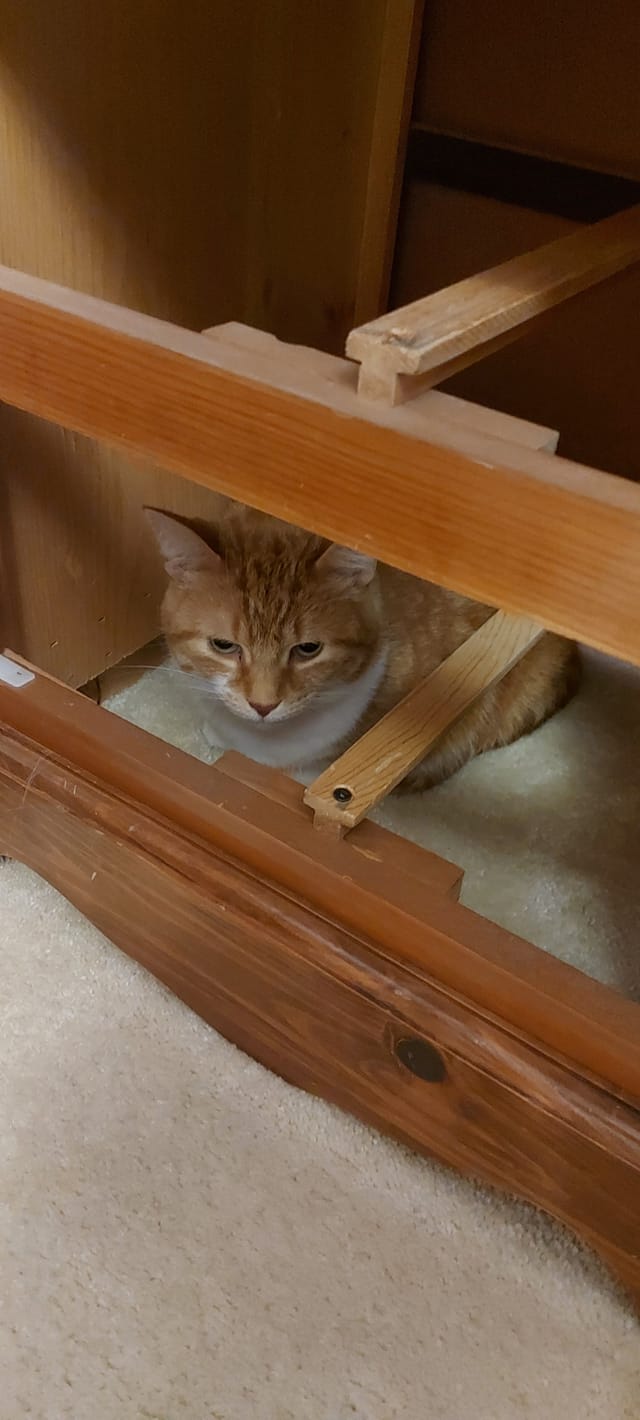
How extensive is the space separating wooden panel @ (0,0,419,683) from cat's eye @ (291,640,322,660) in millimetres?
224

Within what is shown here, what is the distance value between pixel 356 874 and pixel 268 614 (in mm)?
281

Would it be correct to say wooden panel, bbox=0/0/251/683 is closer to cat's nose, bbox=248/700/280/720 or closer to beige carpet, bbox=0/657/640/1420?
cat's nose, bbox=248/700/280/720

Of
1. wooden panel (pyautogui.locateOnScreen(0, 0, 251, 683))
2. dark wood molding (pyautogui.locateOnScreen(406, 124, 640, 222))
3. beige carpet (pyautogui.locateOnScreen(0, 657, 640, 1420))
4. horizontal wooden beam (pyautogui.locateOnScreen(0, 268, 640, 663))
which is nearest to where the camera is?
horizontal wooden beam (pyautogui.locateOnScreen(0, 268, 640, 663))

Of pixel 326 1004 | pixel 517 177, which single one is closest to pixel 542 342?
pixel 517 177

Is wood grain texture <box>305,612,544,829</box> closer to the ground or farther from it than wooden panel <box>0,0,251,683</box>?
closer to the ground

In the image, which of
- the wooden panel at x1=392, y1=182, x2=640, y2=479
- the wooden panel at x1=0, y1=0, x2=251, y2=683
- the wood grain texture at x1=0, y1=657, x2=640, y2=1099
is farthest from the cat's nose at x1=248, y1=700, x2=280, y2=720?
the wooden panel at x1=392, y1=182, x2=640, y2=479

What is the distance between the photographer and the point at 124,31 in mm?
809

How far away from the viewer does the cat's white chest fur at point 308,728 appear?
1035mm

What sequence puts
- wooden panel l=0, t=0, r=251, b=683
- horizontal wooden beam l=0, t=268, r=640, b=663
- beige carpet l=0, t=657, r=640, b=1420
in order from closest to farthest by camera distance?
horizontal wooden beam l=0, t=268, r=640, b=663, beige carpet l=0, t=657, r=640, b=1420, wooden panel l=0, t=0, r=251, b=683

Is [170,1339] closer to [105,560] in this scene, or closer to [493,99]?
[105,560]

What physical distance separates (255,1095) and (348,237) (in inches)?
35.2

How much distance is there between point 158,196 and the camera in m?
0.92

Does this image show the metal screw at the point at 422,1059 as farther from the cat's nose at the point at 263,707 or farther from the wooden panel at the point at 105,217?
the wooden panel at the point at 105,217

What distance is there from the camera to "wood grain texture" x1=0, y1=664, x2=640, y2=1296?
67 centimetres
